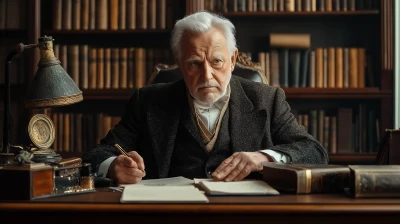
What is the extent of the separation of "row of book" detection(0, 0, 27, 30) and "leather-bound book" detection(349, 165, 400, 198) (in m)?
3.00

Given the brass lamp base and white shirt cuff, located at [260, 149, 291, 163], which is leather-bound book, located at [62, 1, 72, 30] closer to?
white shirt cuff, located at [260, 149, 291, 163]

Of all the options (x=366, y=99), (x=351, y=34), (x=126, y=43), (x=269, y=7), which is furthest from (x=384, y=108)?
(x=126, y=43)

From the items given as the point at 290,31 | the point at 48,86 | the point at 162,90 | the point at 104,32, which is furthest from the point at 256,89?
the point at 104,32

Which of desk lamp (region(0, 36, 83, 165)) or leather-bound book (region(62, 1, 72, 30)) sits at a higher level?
leather-bound book (region(62, 1, 72, 30))

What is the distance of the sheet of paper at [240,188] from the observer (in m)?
1.52

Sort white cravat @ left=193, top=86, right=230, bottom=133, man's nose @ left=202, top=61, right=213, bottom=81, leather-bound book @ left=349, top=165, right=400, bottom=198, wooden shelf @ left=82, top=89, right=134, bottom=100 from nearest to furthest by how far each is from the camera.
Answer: leather-bound book @ left=349, top=165, right=400, bottom=198, man's nose @ left=202, top=61, right=213, bottom=81, white cravat @ left=193, top=86, right=230, bottom=133, wooden shelf @ left=82, top=89, right=134, bottom=100

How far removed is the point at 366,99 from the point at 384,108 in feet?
0.76

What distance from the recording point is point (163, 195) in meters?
1.47

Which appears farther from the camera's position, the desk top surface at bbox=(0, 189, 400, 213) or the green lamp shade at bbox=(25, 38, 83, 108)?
the green lamp shade at bbox=(25, 38, 83, 108)

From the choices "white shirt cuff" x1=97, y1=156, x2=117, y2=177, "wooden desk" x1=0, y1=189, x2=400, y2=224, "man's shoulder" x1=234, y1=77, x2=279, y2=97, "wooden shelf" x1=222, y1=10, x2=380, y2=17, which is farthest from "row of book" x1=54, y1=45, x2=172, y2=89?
"wooden desk" x1=0, y1=189, x2=400, y2=224

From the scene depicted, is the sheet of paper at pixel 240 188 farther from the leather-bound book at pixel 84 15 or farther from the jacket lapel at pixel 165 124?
the leather-bound book at pixel 84 15

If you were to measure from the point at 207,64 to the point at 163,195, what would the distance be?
1004mm

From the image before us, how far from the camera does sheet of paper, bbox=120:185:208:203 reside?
141cm

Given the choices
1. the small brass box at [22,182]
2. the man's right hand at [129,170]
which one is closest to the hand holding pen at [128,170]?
the man's right hand at [129,170]
